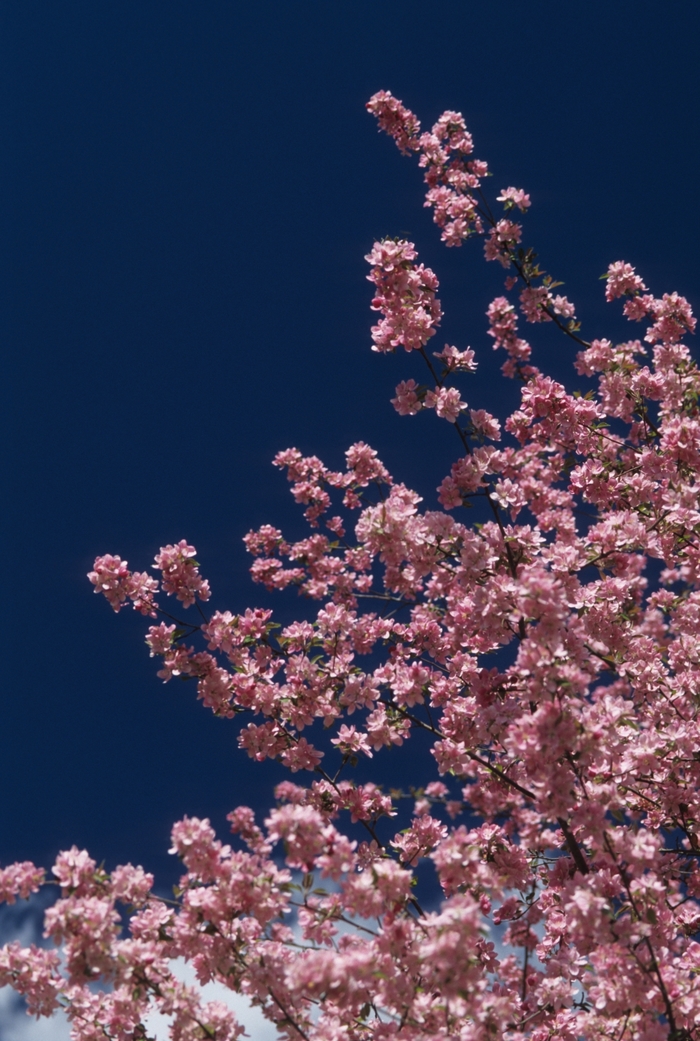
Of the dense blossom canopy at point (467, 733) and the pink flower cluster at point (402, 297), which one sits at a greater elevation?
the pink flower cluster at point (402, 297)

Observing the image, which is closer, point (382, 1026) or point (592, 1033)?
point (382, 1026)

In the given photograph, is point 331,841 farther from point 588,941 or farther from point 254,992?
point 588,941

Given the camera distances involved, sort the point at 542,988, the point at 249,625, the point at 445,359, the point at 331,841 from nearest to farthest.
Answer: the point at 331,841
the point at 542,988
the point at 445,359
the point at 249,625

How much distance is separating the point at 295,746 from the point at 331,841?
2533 millimetres

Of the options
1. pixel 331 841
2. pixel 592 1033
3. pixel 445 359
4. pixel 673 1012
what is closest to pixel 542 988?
pixel 592 1033

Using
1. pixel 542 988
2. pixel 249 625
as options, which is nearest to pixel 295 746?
pixel 249 625

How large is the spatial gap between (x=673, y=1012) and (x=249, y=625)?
4.37 m

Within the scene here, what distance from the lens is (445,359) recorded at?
20.9 feet

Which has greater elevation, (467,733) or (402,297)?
(402,297)

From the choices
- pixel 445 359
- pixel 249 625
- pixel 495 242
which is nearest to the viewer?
pixel 445 359

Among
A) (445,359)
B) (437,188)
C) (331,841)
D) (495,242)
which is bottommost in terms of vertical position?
(331,841)

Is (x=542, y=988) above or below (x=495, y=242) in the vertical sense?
below

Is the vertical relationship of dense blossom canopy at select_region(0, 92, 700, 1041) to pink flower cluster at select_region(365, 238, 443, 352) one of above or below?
below

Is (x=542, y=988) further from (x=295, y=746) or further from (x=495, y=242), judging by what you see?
(x=495, y=242)
